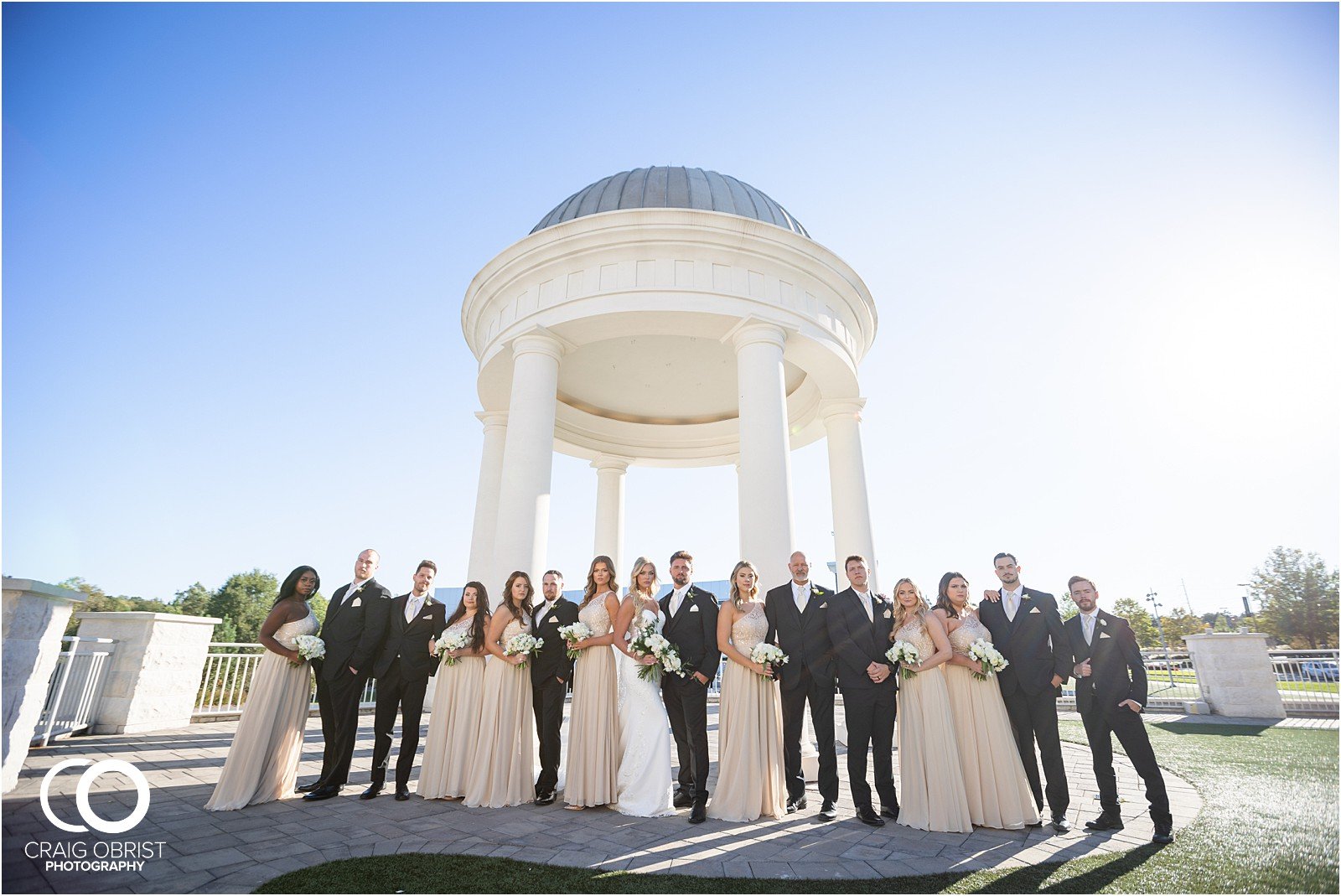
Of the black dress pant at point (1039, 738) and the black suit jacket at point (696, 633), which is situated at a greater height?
the black suit jacket at point (696, 633)

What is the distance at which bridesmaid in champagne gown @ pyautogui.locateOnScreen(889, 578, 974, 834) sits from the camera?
603 cm

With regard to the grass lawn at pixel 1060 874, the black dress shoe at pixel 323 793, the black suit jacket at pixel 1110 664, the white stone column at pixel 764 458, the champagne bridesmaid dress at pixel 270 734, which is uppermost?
the white stone column at pixel 764 458

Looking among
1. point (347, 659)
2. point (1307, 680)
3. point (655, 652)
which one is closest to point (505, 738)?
point (655, 652)

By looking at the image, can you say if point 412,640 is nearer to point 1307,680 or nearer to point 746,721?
point 746,721

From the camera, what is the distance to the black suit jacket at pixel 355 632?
7.46 m

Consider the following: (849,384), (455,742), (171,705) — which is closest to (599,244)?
(849,384)

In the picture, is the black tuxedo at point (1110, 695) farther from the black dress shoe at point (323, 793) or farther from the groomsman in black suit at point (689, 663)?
the black dress shoe at point (323, 793)

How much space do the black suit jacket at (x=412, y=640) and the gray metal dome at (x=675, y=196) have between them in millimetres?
9723

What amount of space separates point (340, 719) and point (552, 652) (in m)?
2.82

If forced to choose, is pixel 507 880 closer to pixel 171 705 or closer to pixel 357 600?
pixel 357 600

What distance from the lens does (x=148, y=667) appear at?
1158cm

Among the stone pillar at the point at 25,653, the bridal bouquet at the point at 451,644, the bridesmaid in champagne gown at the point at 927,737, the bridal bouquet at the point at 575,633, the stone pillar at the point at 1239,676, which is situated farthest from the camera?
the stone pillar at the point at 1239,676

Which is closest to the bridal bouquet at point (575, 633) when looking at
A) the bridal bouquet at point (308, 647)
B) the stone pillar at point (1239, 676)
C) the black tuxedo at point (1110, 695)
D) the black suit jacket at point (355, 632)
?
the black suit jacket at point (355, 632)

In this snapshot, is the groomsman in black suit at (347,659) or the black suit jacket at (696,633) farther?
the groomsman in black suit at (347,659)
